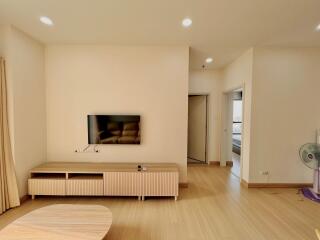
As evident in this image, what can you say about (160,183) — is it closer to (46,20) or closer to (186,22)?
(186,22)

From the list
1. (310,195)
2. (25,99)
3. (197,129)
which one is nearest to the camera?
(25,99)

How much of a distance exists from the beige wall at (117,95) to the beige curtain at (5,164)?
2.74ft

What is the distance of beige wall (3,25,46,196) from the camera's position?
9.41 ft

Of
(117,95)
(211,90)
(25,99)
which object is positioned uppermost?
(211,90)

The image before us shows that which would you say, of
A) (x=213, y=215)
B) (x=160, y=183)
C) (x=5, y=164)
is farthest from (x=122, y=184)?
(x=5, y=164)

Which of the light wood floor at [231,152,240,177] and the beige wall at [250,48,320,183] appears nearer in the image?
the beige wall at [250,48,320,183]

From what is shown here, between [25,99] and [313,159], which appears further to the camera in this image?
[313,159]

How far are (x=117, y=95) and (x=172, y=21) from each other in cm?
166

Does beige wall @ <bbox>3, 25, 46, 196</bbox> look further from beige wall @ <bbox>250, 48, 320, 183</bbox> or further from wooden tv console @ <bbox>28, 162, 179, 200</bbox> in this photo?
beige wall @ <bbox>250, 48, 320, 183</bbox>

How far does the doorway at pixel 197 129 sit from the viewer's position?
554cm

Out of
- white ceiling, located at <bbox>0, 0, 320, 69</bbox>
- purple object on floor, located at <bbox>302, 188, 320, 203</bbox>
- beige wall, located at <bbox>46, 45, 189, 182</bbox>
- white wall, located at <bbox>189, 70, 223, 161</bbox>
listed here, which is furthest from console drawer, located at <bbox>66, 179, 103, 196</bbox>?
purple object on floor, located at <bbox>302, 188, 320, 203</bbox>

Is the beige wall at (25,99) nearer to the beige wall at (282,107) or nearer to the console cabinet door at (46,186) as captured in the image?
the console cabinet door at (46,186)

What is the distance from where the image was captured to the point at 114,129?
3590 mm

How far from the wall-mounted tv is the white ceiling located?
1429 millimetres
